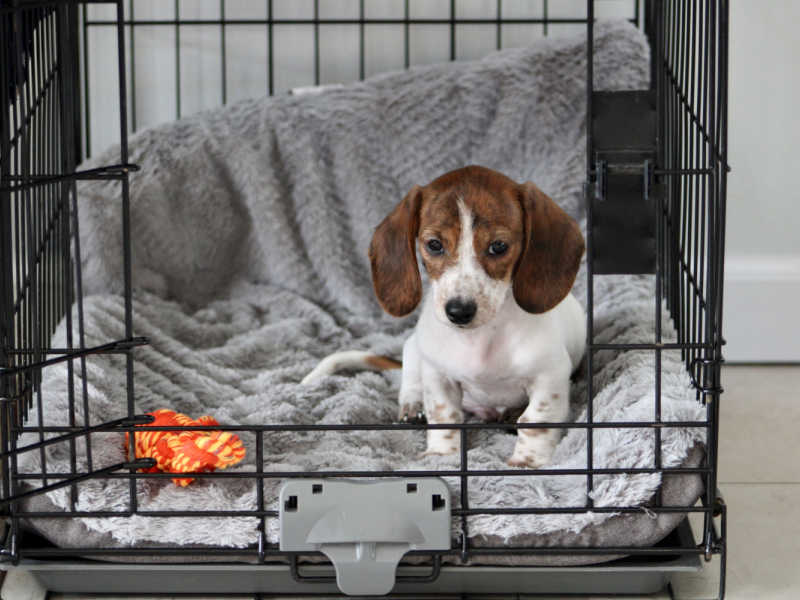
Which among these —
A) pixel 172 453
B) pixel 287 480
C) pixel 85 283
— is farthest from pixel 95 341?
pixel 287 480

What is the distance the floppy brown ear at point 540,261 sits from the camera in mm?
1888

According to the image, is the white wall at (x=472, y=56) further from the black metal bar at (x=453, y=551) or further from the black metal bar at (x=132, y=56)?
the black metal bar at (x=453, y=551)

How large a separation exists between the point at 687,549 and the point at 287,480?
0.56 metres

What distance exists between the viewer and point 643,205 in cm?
158

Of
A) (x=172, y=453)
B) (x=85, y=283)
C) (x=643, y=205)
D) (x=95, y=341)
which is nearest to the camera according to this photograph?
(x=643, y=205)

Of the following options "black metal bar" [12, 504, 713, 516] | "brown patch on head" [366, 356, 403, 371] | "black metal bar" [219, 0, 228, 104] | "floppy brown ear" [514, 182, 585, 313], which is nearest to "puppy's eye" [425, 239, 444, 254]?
"floppy brown ear" [514, 182, 585, 313]

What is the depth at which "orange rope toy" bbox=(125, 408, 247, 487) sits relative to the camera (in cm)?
170

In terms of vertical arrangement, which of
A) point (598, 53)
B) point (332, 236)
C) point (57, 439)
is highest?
point (598, 53)

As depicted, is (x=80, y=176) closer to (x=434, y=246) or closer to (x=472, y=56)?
(x=434, y=246)

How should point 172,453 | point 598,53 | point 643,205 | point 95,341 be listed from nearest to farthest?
point 643,205, point 172,453, point 95,341, point 598,53

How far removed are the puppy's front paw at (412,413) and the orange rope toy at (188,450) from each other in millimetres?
464

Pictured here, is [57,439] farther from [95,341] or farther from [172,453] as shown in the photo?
[95,341]

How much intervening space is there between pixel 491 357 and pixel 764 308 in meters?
1.19

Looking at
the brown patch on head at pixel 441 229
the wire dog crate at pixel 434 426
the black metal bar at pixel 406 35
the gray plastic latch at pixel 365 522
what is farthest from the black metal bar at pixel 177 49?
the gray plastic latch at pixel 365 522
